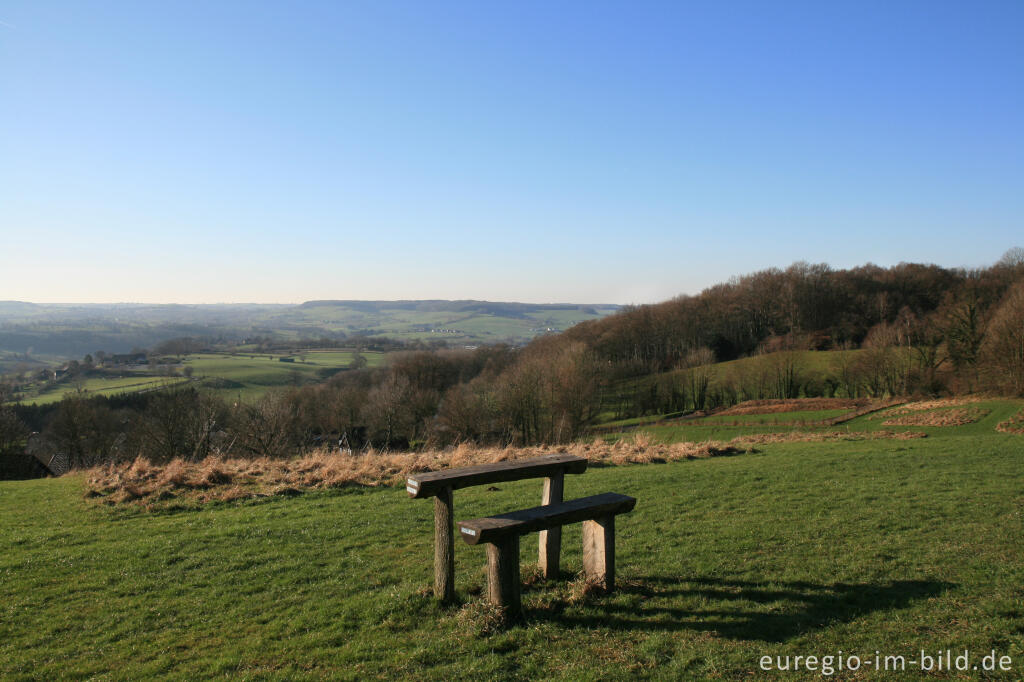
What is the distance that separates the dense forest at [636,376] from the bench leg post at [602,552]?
49.6 ft

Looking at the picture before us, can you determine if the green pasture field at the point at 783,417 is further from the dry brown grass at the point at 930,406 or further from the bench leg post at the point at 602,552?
the bench leg post at the point at 602,552

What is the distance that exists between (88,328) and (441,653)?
23032 cm

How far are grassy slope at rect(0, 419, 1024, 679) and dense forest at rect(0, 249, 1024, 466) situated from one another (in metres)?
11.3

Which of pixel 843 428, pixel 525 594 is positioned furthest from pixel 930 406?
pixel 525 594

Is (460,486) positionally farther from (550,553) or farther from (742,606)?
(742,606)

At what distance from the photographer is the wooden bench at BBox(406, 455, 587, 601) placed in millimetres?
5852

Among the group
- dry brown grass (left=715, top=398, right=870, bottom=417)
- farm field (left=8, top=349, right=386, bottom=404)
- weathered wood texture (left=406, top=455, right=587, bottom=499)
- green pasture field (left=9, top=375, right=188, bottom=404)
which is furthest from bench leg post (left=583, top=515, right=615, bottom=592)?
green pasture field (left=9, top=375, right=188, bottom=404)

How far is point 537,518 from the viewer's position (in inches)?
215

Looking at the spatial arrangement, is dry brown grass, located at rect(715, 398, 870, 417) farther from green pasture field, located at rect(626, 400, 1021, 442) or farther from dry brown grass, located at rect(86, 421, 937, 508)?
dry brown grass, located at rect(86, 421, 937, 508)

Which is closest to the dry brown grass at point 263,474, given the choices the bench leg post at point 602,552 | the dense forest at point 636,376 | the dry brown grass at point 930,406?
the dense forest at point 636,376

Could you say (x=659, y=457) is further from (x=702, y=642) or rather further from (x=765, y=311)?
(x=765, y=311)

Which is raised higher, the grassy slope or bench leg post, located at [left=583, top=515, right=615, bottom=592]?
bench leg post, located at [left=583, top=515, right=615, bottom=592]

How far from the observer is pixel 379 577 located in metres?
6.70

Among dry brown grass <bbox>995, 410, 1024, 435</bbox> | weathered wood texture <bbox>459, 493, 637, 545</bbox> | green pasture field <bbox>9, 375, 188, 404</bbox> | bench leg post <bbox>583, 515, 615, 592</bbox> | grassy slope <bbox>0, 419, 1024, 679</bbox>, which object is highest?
weathered wood texture <bbox>459, 493, 637, 545</bbox>
